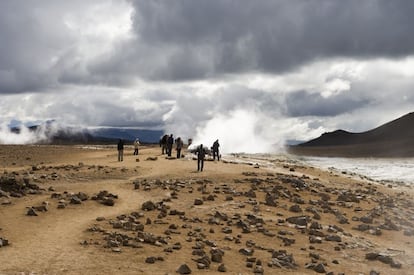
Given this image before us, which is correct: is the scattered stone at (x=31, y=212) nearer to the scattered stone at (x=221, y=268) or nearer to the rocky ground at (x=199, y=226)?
the rocky ground at (x=199, y=226)

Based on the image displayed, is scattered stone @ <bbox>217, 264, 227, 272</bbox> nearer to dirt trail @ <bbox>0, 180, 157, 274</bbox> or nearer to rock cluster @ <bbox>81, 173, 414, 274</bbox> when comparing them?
rock cluster @ <bbox>81, 173, 414, 274</bbox>

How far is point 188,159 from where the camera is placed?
1531 inches

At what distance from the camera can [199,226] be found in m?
17.3

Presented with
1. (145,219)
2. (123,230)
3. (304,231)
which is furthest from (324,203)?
(123,230)

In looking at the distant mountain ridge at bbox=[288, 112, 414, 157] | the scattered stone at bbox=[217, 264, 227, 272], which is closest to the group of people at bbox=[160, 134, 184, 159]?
the scattered stone at bbox=[217, 264, 227, 272]

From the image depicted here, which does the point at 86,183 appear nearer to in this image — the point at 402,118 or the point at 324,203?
the point at 324,203

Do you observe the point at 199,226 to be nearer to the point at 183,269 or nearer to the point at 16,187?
the point at 183,269

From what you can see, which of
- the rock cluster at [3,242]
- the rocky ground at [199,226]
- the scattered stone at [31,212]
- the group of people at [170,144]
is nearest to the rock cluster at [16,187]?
the rocky ground at [199,226]

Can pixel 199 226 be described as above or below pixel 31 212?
below

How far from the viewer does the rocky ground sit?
13078 mm

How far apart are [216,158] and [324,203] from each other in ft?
61.9

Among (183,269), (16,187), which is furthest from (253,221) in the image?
(16,187)

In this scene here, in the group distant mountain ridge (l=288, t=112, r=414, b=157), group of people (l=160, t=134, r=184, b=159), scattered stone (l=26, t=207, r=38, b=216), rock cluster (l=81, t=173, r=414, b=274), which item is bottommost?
rock cluster (l=81, t=173, r=414, b=274)

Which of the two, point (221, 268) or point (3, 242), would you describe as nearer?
point (221, 268)
